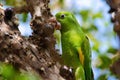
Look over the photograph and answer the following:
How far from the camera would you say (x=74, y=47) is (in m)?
Answer: 2.88

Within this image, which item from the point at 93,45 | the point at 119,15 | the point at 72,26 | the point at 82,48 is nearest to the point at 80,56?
the point at 82,48

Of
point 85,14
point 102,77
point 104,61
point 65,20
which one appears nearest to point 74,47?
point 65,20

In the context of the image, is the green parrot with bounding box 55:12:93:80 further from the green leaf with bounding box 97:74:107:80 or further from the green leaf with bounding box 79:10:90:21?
the green leaf with bounding box 79:10:90:21

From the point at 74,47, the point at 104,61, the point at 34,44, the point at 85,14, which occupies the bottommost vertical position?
the point at 34,44

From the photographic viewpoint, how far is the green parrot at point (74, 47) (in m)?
2.73

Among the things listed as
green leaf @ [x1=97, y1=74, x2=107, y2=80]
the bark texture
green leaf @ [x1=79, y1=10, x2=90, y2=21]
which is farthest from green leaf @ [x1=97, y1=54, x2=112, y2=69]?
the bark texture

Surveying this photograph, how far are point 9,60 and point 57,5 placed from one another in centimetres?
287

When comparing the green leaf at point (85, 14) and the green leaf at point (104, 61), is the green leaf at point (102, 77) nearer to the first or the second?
the green leaf at point (104, 61)

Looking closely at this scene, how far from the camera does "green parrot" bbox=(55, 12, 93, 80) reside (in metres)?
2.73

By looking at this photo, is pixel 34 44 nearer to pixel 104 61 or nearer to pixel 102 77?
pixel 102 77

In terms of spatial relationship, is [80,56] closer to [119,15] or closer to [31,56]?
[119,15]

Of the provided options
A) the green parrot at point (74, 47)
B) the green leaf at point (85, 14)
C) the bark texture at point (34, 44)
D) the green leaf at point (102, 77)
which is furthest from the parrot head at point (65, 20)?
the green leaf at point (85, 14)

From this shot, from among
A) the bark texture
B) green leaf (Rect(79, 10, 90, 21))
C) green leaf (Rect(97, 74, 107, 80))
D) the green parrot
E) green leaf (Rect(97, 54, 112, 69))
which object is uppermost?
green leaf (Rect(79, 10, 90, 21))

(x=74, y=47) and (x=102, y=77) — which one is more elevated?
(x=102, y=77)
